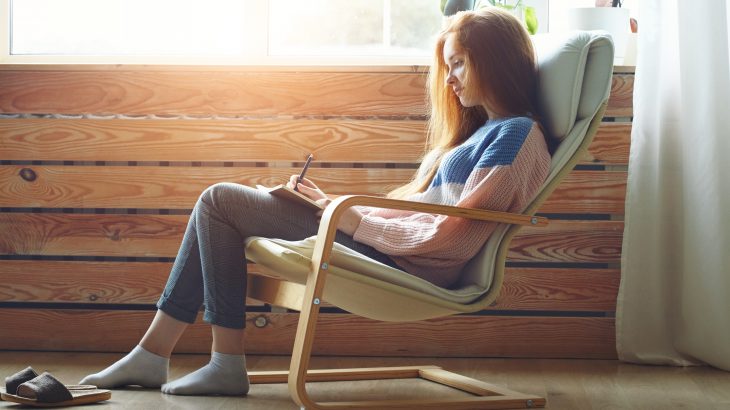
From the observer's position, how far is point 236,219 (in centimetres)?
201

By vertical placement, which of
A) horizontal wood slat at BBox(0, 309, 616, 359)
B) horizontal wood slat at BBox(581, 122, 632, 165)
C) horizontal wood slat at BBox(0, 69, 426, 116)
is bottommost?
horizontal wood slat at BBox(0, 309, 616, 359)

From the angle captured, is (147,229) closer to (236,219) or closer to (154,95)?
(154,95)

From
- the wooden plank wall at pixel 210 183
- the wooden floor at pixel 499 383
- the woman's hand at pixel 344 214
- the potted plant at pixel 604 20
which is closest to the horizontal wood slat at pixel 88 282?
the wooden plank wall at pixel 210 183

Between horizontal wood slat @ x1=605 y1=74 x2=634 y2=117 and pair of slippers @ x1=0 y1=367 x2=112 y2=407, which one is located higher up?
horizontal wood slat @ x1=605 y1=74 x2=634 y2=117

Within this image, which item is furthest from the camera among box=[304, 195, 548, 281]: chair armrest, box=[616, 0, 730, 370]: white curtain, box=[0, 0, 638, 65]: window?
box=[0, 0, 638, 65]: window

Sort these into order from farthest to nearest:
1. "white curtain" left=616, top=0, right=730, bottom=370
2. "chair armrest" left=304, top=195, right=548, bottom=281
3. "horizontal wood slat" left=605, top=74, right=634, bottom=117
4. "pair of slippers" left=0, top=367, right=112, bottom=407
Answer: "horizontal wood slat" left=605, top=74, right=634, bottom=117, "white curtain" left=616, top=0, right=730, bottom=370, "pair of slippers" left=0, top=367, right=112, bottom=407, "chair armrest" left=304, top=195, right=548, bottom=281

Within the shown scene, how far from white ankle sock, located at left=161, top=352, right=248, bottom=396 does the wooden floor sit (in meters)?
0.02

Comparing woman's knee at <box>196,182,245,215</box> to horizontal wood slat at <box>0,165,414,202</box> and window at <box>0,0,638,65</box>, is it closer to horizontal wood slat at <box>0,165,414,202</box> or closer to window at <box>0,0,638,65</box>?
horizontal wood slat at <box>0,165,414,202</box>

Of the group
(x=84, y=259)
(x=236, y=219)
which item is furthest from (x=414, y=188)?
(x=84, y=259)

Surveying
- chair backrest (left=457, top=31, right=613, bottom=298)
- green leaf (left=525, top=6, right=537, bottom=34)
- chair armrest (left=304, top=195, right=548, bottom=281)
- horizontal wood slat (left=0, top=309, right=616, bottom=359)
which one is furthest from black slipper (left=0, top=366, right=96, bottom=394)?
green leaf (left=525, top=6, right=537, bottom=34)

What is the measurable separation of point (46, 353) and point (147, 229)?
1.52ft

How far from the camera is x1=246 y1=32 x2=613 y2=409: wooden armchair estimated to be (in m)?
1.75

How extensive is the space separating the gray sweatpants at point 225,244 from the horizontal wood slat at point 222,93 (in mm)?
714

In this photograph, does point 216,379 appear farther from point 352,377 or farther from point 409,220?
point 409,220
